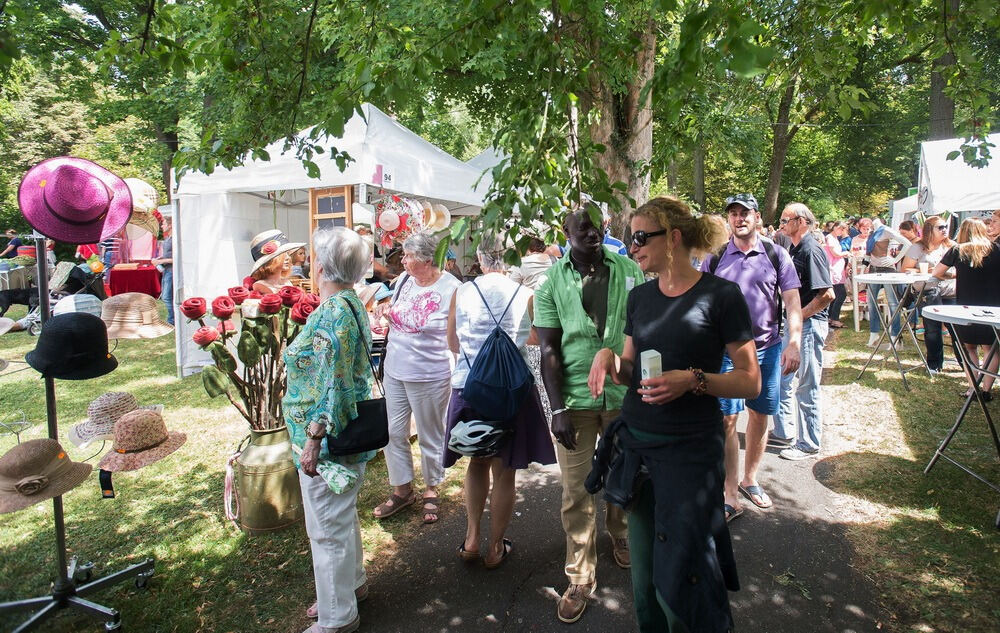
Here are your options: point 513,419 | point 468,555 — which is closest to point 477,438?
point 513,419

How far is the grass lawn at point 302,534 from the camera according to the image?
282 cm

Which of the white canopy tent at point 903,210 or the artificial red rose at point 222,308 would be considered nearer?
the artificial red rose at point 222,308

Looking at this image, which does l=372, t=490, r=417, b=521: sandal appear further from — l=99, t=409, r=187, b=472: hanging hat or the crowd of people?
l=99, t=409, r=187, b=472: hanging hat

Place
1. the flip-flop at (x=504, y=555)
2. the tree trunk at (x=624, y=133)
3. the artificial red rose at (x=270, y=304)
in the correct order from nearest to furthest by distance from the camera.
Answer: the flip-flop at (x=504, y=555)
the artificial red rose at (x=270, y=304)
the tree trunk at (x=624, y=133)

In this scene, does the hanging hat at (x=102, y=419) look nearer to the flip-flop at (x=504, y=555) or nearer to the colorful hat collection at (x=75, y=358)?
the colorful hat collection at (x=75, y=358)

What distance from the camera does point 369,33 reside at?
2.64 m

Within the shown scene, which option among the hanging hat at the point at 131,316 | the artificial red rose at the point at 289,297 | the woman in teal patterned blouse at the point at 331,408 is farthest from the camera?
the hanging hat at the point at 131,316

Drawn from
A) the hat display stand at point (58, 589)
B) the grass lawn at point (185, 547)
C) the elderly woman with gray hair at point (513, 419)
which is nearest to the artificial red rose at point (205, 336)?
the hat display stand at point (58, 589)

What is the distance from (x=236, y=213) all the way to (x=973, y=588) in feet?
27.6

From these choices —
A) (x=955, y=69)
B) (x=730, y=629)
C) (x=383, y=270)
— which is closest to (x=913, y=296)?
(x=955, y=69)

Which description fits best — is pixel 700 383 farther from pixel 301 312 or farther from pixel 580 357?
pixel 301 312

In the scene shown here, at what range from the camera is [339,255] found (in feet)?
8.59

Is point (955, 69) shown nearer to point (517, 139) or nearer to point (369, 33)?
point (517, 139)

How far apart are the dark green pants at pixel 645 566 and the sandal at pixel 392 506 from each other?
201 cm
